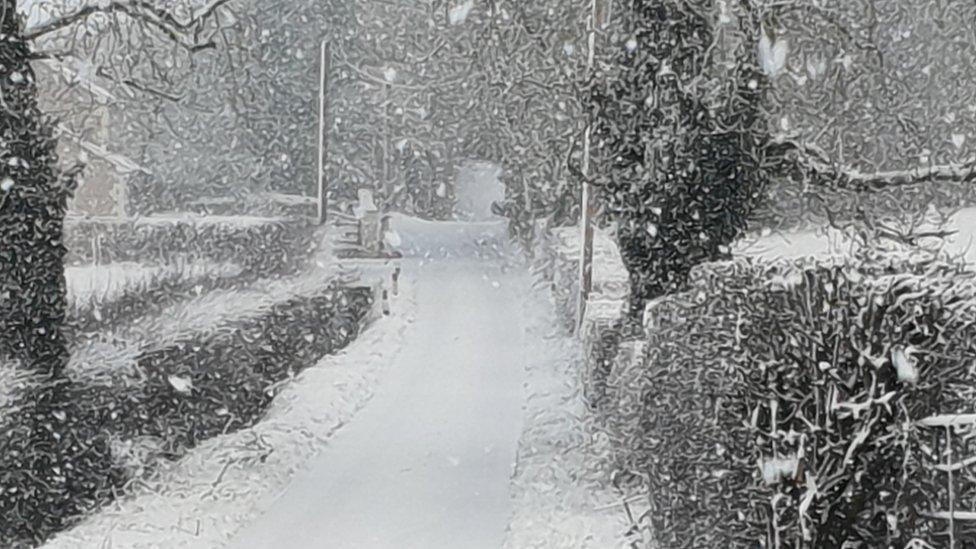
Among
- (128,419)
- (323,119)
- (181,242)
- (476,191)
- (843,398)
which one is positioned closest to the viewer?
(843,398)

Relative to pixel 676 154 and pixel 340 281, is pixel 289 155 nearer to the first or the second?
pixel 340 281

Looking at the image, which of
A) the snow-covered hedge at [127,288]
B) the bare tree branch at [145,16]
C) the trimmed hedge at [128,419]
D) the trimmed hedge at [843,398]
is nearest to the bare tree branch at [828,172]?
the trimmed hedge at [843,398]

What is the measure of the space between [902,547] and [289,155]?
32.2 metres

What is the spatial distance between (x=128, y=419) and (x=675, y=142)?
4.88m

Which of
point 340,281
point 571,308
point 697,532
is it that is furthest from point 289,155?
point 697,532

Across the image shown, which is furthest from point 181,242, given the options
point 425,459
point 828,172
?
point 828,172

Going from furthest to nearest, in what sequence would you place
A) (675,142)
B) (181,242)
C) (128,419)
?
(181,242) → (128,419) → (675,142)

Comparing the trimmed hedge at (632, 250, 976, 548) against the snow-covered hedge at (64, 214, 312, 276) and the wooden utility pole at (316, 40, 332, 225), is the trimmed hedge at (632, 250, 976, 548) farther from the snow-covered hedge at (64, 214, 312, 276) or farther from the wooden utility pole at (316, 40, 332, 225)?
the wooden utility pole at (316, 40, 332, 225)

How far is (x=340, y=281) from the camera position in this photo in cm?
2130

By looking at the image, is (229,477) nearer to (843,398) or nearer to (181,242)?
(843,398)

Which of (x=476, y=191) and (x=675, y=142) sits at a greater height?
(x=675, y=142)

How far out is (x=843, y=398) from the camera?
427cm

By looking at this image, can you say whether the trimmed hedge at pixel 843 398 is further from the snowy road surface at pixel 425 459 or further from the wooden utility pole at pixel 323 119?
the wooden utility pole at pixel 323 119

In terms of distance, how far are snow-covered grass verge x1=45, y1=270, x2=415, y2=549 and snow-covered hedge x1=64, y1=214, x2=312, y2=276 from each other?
30.0 ft
